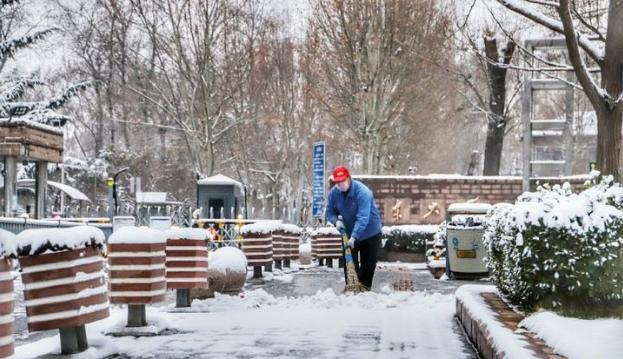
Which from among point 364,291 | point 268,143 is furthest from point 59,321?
point 268,143

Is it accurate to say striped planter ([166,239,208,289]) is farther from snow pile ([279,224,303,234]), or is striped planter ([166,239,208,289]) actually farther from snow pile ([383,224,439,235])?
snow pile ([383,224,439,235])

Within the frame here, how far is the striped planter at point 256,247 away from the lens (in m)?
17.8

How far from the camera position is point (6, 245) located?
16.1 ft

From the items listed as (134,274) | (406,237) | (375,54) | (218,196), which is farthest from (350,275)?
(375,54)

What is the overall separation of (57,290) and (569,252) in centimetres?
387

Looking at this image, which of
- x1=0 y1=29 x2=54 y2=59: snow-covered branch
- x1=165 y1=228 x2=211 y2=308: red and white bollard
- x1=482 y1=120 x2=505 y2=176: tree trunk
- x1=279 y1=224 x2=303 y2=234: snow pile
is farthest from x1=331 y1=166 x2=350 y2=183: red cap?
x1=482 y1=120 x2=505 y2=176: tree trunk

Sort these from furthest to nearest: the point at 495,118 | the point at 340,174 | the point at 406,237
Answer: the point at 495,118 < the point at 406,237 < the point at 340,174

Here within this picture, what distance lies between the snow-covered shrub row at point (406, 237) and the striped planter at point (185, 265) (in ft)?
52.8

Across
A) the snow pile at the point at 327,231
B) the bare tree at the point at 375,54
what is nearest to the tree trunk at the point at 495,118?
the bare tree at the point at 375,54

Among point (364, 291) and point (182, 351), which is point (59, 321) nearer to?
point (182, 351)

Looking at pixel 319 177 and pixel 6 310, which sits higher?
pixel 319 177

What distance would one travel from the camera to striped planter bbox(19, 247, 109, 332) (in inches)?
236

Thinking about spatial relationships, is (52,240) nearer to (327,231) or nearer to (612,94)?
(612,94)

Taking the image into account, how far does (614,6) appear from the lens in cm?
1241
